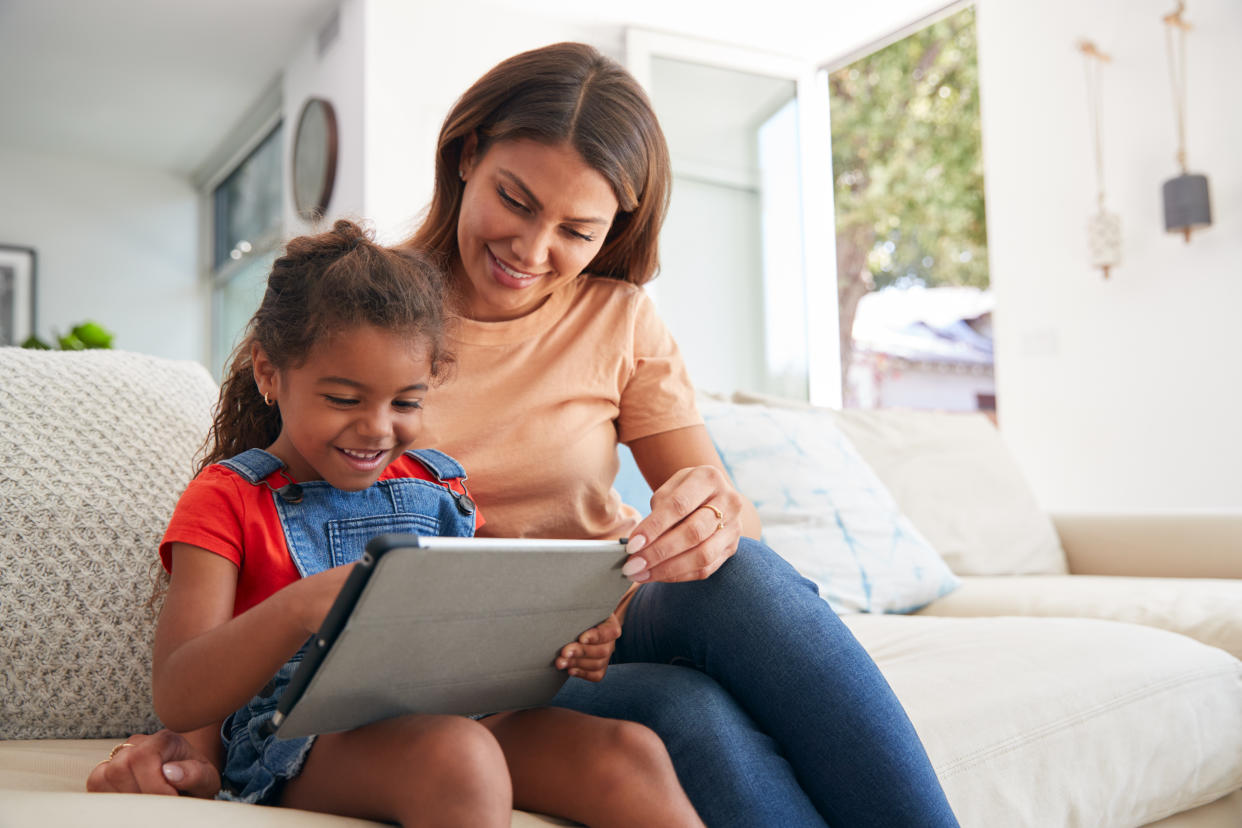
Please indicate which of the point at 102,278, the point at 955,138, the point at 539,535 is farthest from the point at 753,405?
the point at 955,138

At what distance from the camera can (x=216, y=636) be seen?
0.71m

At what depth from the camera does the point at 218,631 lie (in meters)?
0.71

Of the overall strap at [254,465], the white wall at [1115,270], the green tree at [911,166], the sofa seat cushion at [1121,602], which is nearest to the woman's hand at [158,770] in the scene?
the overall strap at [254,465]

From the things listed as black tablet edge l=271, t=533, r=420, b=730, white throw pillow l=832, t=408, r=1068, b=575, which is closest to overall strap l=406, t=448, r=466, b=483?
black tablet edge l=271, t=533, r=420, b=730

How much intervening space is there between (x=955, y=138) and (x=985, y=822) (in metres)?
7.11

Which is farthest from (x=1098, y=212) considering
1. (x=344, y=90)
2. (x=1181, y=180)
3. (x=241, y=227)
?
(x=241, y=227)

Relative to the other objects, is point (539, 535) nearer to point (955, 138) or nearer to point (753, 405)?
point (753, 405)

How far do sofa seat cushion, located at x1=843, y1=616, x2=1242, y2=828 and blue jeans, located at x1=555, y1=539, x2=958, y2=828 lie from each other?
0.21 metres

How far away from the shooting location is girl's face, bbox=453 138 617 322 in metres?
1.10

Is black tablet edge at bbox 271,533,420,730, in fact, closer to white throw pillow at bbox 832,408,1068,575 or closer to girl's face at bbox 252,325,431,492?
girl's face at bbox 252,325,431,492

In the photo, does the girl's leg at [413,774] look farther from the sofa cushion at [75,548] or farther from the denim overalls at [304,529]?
the sofa cushion at [75,548]

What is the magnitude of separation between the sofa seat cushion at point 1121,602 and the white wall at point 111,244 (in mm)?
5636

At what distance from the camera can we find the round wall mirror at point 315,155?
4203mm

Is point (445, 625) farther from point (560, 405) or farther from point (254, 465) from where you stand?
point (560, 405)
